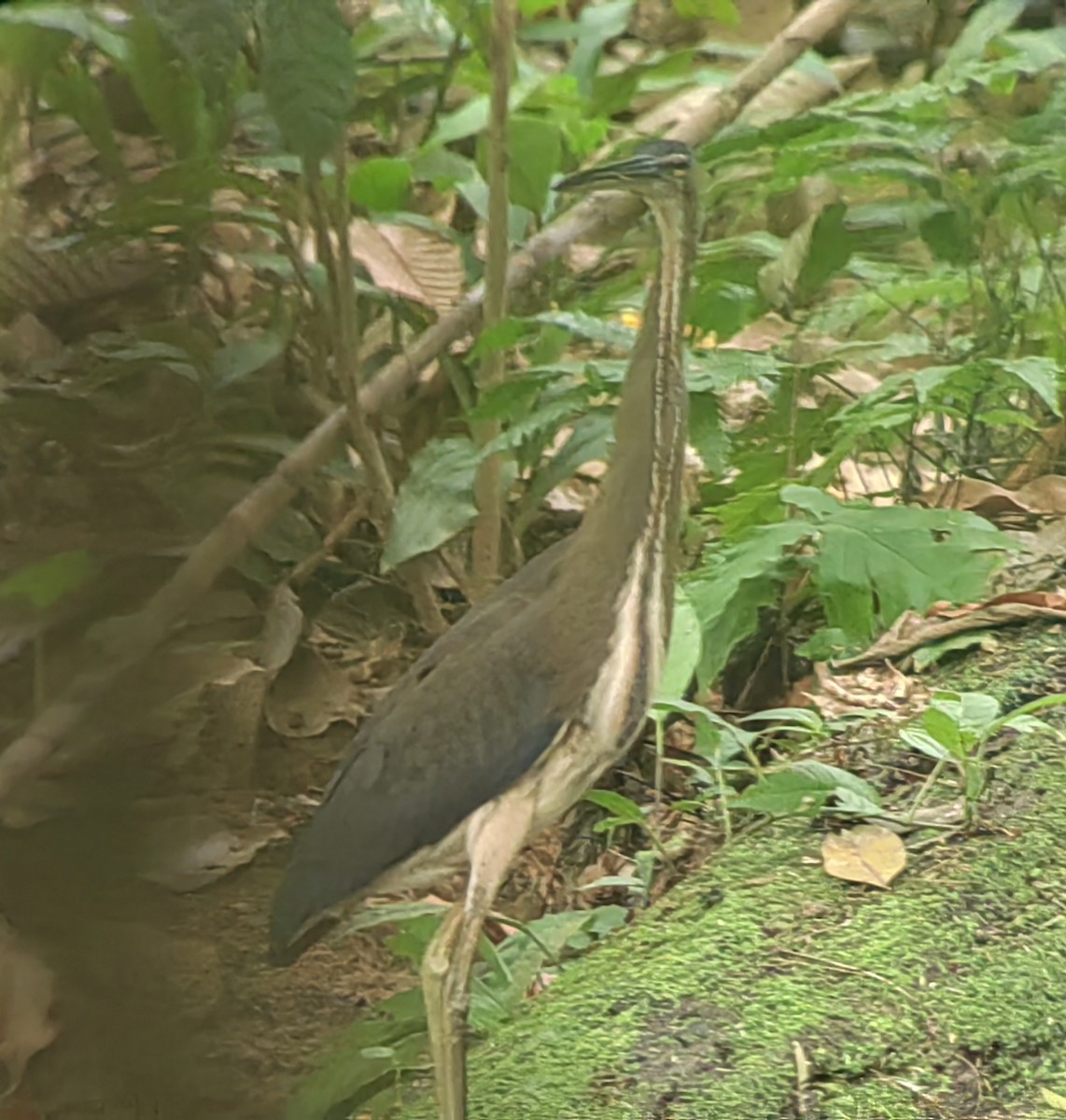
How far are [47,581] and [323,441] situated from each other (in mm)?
400

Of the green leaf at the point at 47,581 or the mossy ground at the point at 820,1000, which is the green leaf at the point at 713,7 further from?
the green leaf at the point at 47,581

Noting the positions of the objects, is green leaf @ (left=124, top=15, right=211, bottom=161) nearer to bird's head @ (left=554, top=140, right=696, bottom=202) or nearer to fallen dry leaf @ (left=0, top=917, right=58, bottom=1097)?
bird's head @ (left=554, top=140, right=696, bottom=202)

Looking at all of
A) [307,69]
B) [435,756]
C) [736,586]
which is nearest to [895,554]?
[736,586]

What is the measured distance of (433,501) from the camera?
957 millimetres

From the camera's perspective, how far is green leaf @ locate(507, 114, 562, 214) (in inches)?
41.2

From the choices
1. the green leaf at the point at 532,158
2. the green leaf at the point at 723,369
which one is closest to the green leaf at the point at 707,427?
the green leaf at the point at 723,369

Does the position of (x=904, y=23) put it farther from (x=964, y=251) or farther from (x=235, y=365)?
(x=235, y=365)

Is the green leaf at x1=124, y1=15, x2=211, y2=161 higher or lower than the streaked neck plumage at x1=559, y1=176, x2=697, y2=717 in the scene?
higher

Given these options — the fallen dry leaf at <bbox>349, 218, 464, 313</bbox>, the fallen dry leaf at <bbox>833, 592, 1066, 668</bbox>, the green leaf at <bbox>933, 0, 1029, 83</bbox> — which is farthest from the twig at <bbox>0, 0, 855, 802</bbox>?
the fallen dry leaf at <bbox>833, 592, 1066, 668</bbox>

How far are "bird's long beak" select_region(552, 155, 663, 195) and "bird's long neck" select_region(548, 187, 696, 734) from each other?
33 mm

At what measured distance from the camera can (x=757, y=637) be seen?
137 cm

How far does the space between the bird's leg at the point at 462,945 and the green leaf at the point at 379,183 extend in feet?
1.61

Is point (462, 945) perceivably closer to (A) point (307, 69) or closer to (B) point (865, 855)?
(B) point (865, 855)

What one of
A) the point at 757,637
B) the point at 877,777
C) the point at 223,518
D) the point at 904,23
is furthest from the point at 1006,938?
the point at 904,23
